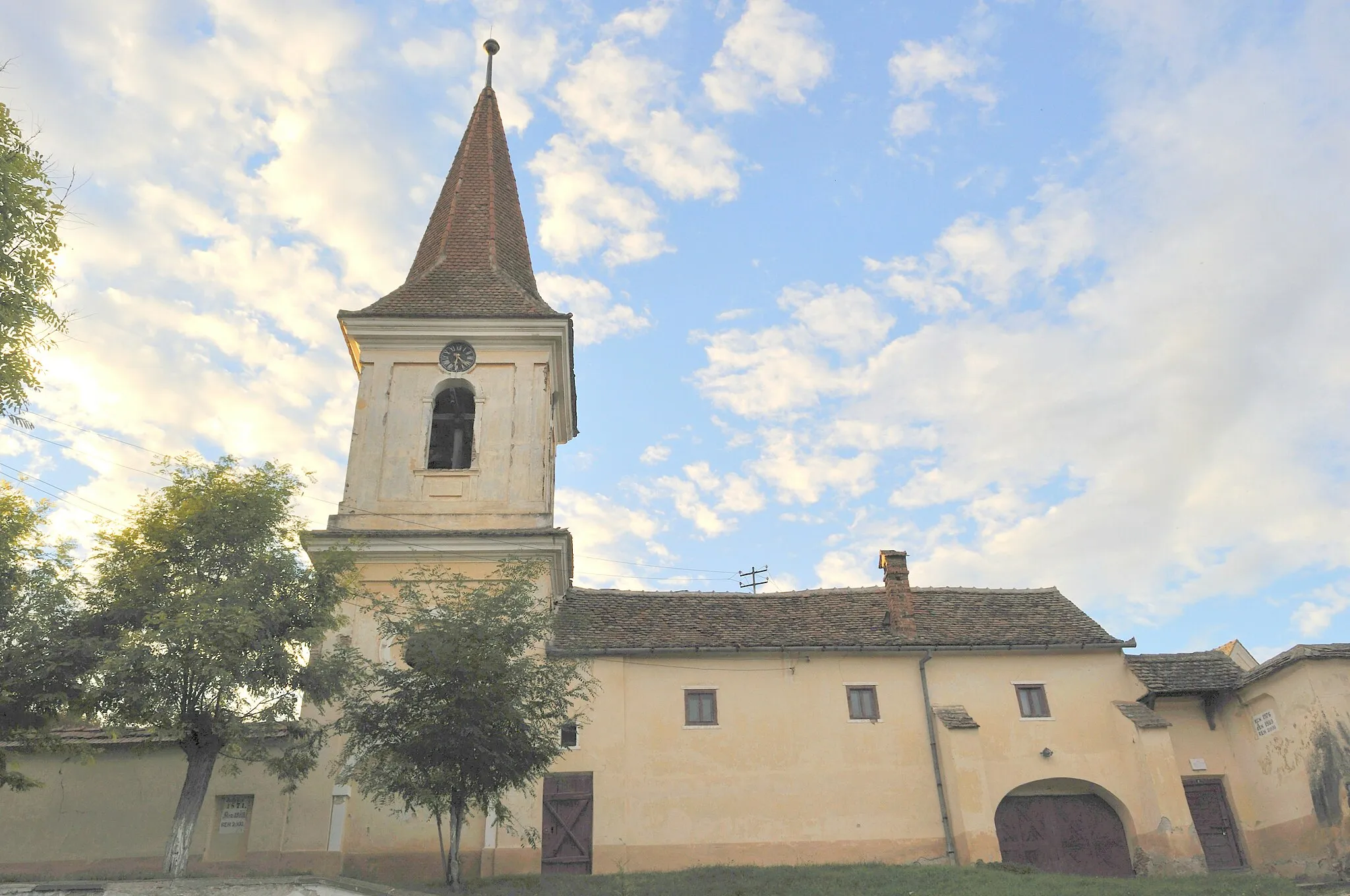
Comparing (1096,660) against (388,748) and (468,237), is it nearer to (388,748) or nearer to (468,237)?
(388,748)

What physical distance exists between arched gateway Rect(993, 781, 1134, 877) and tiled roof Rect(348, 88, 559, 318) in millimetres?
16692

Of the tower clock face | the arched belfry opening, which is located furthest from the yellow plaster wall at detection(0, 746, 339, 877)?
the tower clock face

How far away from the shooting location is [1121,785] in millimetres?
23359

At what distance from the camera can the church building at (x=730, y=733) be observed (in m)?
20.3

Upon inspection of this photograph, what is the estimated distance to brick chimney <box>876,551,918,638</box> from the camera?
2547 centimetres

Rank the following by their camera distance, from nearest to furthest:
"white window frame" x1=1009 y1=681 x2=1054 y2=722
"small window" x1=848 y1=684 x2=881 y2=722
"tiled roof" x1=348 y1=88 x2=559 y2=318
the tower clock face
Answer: "small window" x1=848 y1=684 x2=881 y2=722 < "white window frame" x1=1009 y1=681 x2=1054 y2=722 < the tower clock face < "tiled roof" x1=348 y1=88 x2=559 y2=318

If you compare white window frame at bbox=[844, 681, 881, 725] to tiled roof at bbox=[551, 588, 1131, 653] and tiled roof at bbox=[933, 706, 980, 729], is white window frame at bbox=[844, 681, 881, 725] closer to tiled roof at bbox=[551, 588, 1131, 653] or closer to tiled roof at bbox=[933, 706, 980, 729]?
tiled roof at bbox=[551, 588, 1131, 653]

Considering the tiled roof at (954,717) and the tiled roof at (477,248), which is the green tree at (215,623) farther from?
the tiled roof at (954,717)

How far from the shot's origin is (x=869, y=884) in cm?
1877

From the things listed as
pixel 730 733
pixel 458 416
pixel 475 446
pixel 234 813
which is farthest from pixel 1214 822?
pixel 234 813

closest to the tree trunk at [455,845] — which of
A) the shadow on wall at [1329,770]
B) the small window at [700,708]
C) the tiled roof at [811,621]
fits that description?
the tiled roof at [811,621]

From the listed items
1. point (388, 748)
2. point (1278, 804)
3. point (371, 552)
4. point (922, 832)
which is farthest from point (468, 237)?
point (1278, 804)

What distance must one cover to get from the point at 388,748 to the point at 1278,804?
781 inches

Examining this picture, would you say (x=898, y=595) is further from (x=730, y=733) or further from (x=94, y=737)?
(x=94, y=737)
